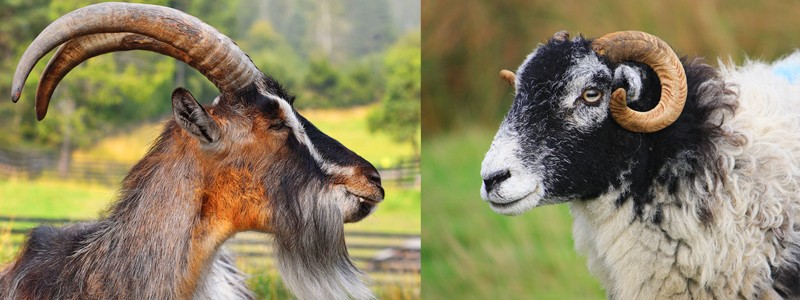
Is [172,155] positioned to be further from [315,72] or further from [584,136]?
[315,72]

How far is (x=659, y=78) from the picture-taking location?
389 centimetres

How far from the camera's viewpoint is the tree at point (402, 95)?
806cm

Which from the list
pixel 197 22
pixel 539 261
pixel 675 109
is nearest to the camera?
pixel 197 22

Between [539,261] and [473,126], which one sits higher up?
[473,126]

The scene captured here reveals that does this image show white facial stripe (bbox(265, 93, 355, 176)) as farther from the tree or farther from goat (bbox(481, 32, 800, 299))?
the tree

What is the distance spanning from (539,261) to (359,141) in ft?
6.40

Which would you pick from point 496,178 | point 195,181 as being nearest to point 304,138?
point 195,181

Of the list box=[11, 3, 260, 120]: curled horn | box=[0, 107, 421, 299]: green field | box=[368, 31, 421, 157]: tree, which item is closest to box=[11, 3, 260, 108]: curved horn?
box=[11, 3, 260, 120]: curled horn

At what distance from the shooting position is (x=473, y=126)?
733cm

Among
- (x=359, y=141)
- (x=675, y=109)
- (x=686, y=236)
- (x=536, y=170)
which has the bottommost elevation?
(x=686, y=236)

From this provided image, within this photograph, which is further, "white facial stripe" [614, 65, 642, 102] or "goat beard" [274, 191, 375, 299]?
"white facial stripe" [614, 65, 642, 102]

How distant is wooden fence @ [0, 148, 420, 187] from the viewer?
7.86m

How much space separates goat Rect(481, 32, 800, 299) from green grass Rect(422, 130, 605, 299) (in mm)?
2864

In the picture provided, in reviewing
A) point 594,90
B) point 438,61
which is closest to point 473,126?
point 438,61
